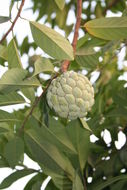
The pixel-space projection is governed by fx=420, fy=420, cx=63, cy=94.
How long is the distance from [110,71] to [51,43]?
144cm

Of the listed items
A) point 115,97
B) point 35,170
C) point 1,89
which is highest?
point 1,89

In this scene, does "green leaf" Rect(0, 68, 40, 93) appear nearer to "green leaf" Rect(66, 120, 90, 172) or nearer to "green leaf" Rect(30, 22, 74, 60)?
"green leaf" Rect(30, 22, 74, 60)

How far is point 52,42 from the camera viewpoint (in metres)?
1.08

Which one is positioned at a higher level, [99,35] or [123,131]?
[99,35]

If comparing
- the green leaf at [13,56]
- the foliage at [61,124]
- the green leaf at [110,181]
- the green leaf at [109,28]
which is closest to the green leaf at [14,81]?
the foliage at [61,124]

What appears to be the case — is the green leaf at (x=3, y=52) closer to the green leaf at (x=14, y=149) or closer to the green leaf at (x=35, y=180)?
the green leaf at (x=14, y=149)

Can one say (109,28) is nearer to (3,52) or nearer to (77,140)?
(3,52)

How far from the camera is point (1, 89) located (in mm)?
1035

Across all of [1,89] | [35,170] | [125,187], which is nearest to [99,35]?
[1,89]

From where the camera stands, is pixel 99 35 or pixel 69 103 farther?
pixel 99 35

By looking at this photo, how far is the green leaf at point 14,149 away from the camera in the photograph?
1.36 meters

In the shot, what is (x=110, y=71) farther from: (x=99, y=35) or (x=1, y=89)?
(x=1, y=89)

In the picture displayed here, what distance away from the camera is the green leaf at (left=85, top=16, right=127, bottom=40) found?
1.18 metres

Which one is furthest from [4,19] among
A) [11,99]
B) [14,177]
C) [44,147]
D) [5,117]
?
[14,177]
